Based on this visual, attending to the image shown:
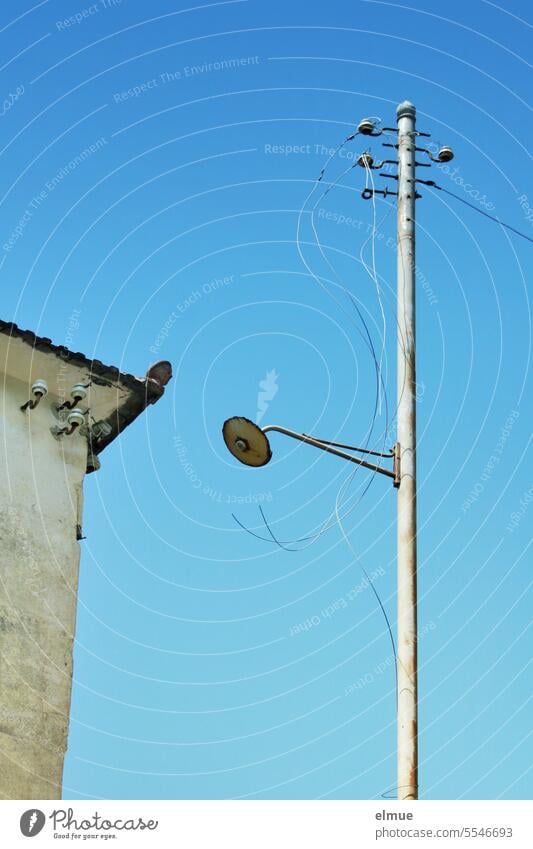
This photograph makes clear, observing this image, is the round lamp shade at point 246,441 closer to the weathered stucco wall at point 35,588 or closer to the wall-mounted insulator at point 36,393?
the weathered stucco wall at point 35,588

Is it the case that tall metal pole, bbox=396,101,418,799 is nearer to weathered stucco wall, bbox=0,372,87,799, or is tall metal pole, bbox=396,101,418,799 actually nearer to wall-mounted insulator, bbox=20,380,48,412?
weathered stucco wall, bbox=0,372,87,799

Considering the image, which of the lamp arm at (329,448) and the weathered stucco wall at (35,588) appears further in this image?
the weathered stucco wall at (35,588)

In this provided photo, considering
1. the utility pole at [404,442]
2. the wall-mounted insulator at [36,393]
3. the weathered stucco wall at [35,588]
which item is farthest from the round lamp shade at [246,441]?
the wall-mounted insulator at [36,393]

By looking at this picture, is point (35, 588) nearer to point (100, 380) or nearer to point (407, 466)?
point (100, 380)

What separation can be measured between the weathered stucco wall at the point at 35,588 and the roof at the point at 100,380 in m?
0.31

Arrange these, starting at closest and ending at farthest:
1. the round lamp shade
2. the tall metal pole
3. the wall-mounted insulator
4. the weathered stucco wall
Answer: the tall metal pole, the round lamp shade, the weathered stucco wall, the wall-mounted insulator

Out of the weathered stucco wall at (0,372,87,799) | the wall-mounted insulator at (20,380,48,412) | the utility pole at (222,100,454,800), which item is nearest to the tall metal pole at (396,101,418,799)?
the utility pole at (222,100,454,800)

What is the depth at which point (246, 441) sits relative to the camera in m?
14.1

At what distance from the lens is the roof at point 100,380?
23.3 m

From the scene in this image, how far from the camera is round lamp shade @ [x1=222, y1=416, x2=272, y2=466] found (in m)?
14.0

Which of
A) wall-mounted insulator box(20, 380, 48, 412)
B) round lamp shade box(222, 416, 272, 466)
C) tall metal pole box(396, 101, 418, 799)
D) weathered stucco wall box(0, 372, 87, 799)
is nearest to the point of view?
tall metal pole box(396, 101, 418, 799)

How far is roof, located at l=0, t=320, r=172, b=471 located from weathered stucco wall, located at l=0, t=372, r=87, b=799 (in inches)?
12.3

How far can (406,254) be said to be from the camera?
14.6 m
